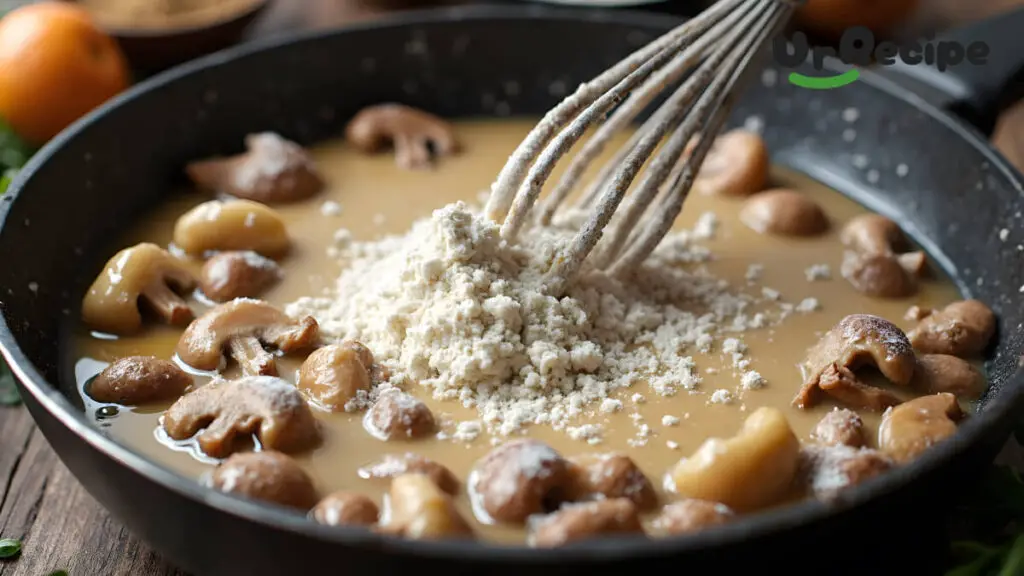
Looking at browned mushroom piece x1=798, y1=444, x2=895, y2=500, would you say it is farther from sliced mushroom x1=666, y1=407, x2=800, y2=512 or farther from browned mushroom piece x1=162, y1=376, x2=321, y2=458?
browned mushroom piece x1=162, y1=376, x2=321, y2=458

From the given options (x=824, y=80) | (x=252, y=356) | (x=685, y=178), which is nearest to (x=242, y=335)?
(x=252, y=356)

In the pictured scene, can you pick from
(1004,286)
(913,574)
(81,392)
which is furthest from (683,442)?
(81,392)

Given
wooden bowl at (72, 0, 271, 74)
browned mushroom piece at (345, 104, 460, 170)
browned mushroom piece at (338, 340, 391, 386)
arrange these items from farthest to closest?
wooden bowl at (72, 0, 271, 74)
browned mushroom piece at (345, 104, 460, 170)
browned mushroom piece at (338, 340, 391, 386)

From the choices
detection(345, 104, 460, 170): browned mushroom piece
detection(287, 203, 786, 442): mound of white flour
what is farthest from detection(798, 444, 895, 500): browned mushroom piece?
detection(345, 104, 460, 170): browned mushroom piece

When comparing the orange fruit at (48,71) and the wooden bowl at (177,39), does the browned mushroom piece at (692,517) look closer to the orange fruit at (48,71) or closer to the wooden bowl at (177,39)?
the orange fruit at (48,71)

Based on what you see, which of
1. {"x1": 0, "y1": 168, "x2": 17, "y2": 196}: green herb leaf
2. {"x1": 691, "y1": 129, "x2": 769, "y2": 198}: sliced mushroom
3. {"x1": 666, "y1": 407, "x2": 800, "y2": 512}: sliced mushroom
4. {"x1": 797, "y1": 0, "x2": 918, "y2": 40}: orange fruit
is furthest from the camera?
{"x1": 797, "y1": 0, "x2": 918, "y2": 40}: orange fruit

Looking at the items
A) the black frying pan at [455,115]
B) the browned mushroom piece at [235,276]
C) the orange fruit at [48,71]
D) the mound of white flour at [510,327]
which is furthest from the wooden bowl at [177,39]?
the mound of white flour at [510,327]

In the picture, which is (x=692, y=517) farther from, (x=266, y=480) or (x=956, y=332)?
(x=956, y=332)
